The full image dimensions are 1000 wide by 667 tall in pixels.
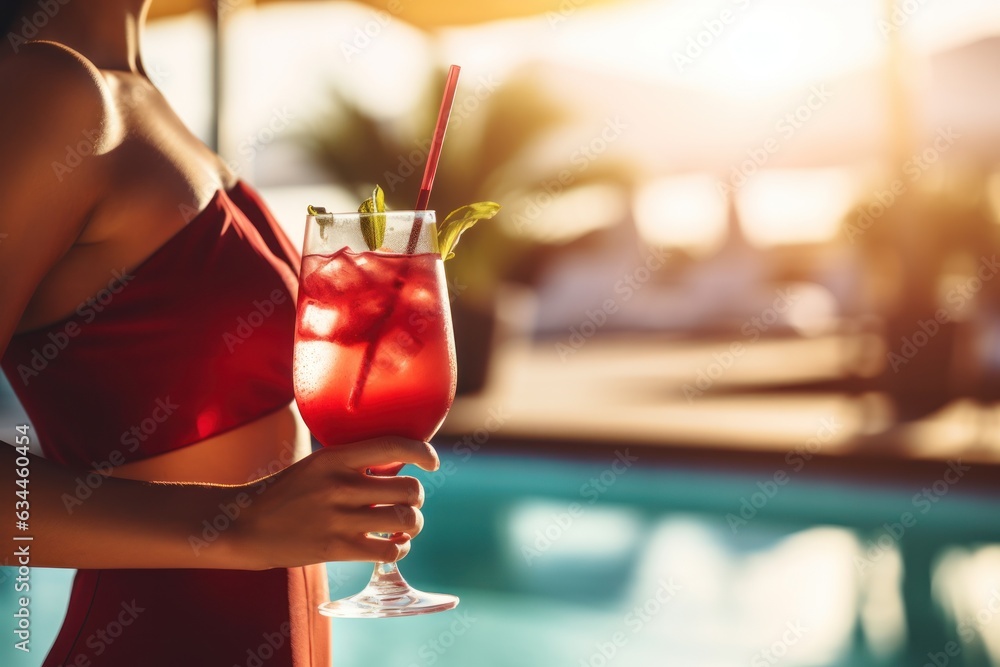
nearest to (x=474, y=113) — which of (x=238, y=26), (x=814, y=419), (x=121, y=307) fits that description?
(x=238, y=26)

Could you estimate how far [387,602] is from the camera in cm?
96

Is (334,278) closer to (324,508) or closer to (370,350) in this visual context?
(370,350)

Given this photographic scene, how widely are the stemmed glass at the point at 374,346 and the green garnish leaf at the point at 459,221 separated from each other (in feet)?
0.09

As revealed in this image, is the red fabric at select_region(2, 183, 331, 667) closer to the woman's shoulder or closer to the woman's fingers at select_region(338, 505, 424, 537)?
the woman's shoulder

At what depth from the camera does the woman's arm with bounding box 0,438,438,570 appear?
2.64ft

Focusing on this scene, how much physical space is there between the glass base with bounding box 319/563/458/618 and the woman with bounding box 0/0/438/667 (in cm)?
6

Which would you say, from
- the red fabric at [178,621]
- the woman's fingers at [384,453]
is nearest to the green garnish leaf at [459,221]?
the woman's fingers at [384,453]

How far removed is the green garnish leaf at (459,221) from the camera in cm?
102

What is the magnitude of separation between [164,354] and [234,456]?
14cm

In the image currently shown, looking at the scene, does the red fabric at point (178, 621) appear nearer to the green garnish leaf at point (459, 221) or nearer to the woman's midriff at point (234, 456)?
the woman's midriff at point (234, 456)

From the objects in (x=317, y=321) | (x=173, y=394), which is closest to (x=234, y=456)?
(x=173, y=394)

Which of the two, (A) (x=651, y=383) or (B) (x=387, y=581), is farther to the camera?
(A) (x=651, y=383)

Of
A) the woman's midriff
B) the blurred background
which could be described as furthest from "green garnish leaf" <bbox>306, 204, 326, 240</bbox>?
the blurred background

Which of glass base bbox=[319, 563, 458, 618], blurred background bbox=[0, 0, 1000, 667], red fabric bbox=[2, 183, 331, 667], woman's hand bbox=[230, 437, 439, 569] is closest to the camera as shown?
woman's hand bbox=[230, 437, 439, 569]
